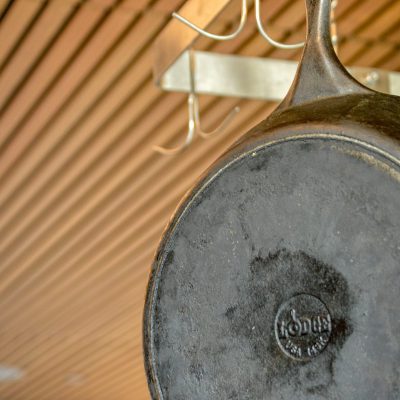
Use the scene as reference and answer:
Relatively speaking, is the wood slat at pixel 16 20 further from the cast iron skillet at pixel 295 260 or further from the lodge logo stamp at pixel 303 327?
the lodge logo stamp at pixel 303 327

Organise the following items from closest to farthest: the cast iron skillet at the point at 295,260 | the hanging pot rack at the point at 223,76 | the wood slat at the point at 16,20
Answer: the cast iron skillet at the point at 295,260
the hanging pot rack at the point at 223,76
the wood slat at the point at 16,20

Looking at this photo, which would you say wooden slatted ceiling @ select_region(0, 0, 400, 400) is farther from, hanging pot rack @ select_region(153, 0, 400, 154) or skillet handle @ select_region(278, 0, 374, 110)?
skillet handle @ select_region(278, 0, 374, 110)

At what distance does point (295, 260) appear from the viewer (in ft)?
3.46

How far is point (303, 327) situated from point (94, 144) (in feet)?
10.6

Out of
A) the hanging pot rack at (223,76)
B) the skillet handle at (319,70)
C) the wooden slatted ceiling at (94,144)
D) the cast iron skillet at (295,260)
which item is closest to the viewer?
the cast iron skillet at (295,260)

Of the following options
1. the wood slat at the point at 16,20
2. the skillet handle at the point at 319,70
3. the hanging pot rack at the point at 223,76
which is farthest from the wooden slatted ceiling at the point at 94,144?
the skillet handle at the point at 319,70

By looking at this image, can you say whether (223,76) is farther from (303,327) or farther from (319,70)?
(303,327)

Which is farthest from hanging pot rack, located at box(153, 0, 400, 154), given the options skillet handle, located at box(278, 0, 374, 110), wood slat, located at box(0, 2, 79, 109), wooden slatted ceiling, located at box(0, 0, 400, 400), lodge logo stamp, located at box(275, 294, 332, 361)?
lodge logo stamp, located at box(275, 294, 332, 361)

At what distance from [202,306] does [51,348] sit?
6373mm

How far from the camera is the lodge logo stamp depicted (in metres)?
1.02

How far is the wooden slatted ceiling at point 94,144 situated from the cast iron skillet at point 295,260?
181cm

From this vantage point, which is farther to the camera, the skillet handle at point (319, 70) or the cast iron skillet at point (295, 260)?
the skillet handle at point (319, 70)

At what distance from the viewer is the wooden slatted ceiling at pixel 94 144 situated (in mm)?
3293

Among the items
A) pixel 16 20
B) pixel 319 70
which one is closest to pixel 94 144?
pixel 16 20
